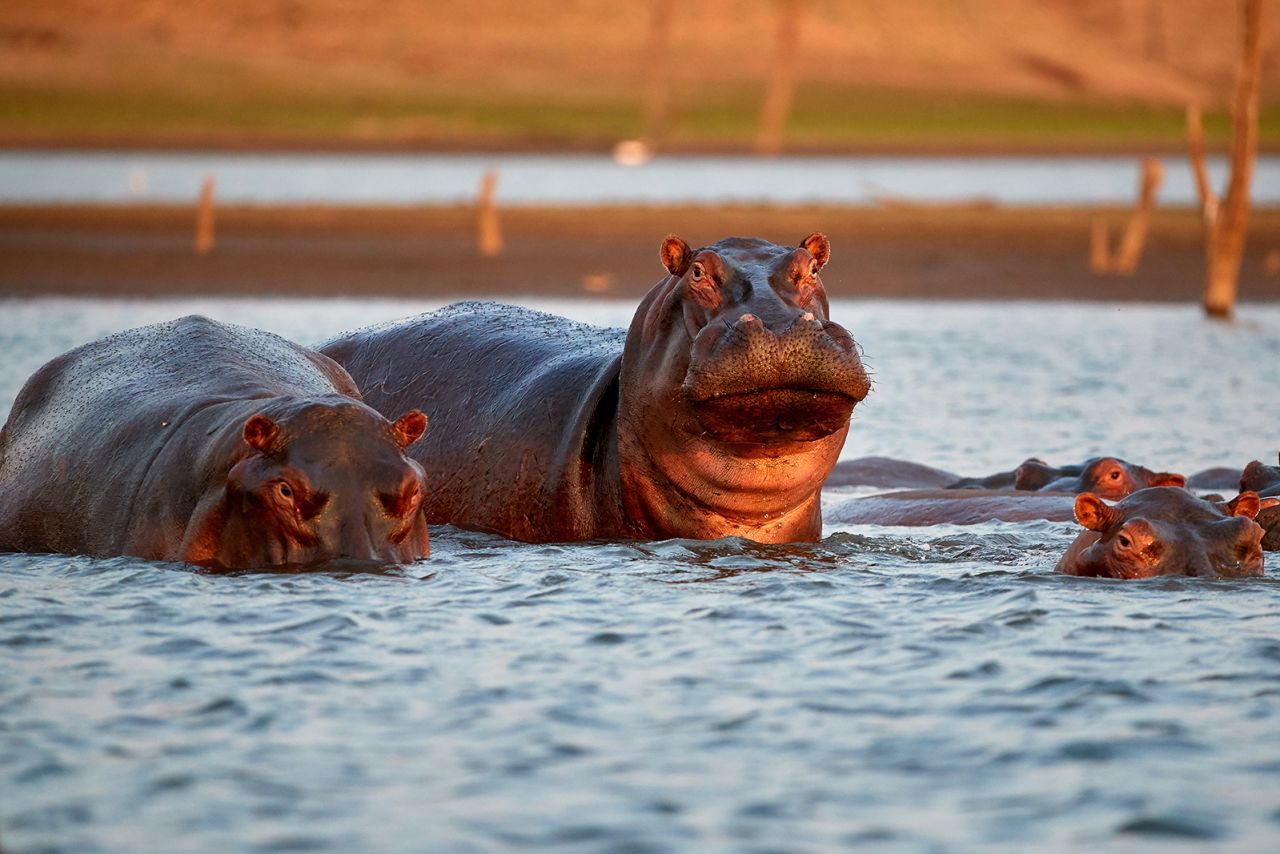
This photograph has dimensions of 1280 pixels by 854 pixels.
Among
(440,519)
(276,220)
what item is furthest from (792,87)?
(440,519)

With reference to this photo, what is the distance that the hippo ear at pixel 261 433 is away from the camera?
7.12 metres

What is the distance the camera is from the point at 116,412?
816 cm

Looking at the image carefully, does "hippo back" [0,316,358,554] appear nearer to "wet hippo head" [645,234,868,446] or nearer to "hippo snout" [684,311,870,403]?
"wet hippo head" [645,234,868,446]

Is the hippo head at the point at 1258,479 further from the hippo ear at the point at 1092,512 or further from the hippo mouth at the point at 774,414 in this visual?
the hippo mouth at the point at 774,414

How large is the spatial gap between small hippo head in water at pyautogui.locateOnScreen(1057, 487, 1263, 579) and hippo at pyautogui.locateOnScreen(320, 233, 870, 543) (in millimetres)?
1048

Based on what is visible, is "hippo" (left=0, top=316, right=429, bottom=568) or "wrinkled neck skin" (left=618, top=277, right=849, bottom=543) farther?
"wrinkled neck skin" (left=618, top=277, right=849, bottom=543)

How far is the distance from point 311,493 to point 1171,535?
313cm

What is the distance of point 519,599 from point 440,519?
1.52 m

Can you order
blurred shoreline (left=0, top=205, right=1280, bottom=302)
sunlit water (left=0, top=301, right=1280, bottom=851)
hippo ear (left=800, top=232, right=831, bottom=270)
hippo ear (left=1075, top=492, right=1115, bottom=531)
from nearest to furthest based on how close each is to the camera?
sunlit water (left=0, top=301, right=1280, bottom=851) → hippo ear (left=1075, top=492, right=1115, bottom=531) → hippo ear (left=800, top=232, right=831, bottom=270) → blurred shoreline (left=0, top=205, right=1280, bottom=302)

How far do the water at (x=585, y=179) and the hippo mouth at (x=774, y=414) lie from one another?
105ft

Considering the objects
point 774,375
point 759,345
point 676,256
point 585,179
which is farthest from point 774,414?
point 585,179

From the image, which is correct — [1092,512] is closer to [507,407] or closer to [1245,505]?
[1245,505]

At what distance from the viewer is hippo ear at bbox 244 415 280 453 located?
280 inches

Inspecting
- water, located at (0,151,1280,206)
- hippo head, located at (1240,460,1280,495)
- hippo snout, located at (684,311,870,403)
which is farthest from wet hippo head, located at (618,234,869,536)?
water, located at (0,151,1280,206)
